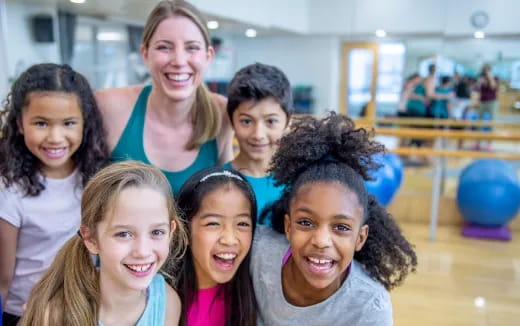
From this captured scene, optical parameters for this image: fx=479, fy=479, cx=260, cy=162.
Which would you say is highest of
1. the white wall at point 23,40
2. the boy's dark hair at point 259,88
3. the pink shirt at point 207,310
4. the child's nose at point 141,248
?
the white wall at point 23,40

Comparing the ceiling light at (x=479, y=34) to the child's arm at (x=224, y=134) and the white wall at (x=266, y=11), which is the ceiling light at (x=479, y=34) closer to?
the white wall at (x=266, y=11)

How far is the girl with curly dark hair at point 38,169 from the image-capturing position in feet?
5.12

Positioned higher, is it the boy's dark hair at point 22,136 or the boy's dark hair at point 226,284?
the boy's dark hair at point 22,136

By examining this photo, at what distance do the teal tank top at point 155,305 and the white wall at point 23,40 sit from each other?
4432mm

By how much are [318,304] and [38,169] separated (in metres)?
1.04

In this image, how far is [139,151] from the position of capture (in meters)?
1.74

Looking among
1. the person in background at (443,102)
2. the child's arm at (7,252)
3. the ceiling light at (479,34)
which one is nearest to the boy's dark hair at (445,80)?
the person in background at (443,102)

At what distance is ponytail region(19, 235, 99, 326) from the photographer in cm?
126

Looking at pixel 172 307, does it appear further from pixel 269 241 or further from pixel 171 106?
pixel 171 106

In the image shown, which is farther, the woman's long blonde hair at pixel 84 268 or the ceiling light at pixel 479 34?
the ceiling light at pixel 479 34

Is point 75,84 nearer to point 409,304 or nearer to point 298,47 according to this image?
point 409,304

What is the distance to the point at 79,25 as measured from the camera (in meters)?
6.61

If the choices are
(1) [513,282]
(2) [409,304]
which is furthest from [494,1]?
(2) [409,304]

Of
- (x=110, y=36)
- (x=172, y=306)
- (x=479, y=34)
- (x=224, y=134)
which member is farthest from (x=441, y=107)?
(x=172, y=306)
